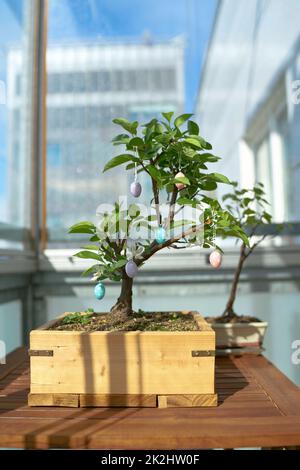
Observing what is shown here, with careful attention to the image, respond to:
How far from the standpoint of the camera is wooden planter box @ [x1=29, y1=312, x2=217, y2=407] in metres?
0.94

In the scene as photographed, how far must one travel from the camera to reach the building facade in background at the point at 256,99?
205cm

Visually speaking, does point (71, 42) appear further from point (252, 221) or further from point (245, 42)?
point (252, 221)

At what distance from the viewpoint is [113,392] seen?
95 cm

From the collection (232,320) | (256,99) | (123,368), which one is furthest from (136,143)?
(256,99)

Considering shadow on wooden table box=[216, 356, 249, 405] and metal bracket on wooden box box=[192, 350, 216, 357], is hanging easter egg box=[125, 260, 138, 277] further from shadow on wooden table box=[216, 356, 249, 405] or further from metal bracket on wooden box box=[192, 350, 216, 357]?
shadow on wooden table box=[216, 356, 249, 405]

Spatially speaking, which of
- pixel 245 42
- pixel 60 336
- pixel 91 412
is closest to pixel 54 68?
pixel 245 42

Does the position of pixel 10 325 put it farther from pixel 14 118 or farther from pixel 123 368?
pixel 123 368

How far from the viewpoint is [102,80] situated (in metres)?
2.16

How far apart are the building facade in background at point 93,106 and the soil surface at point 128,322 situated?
1.00m

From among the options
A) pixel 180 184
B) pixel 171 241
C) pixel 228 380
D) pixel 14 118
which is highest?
pixel 14 118

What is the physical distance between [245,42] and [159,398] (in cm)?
184

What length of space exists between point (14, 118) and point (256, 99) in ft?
3.77

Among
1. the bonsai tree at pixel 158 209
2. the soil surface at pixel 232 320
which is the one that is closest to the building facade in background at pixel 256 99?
the soil surface at pixel 232 320

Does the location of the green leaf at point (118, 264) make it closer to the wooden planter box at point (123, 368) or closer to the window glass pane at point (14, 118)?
the wooden planter box at point (123, 368)
